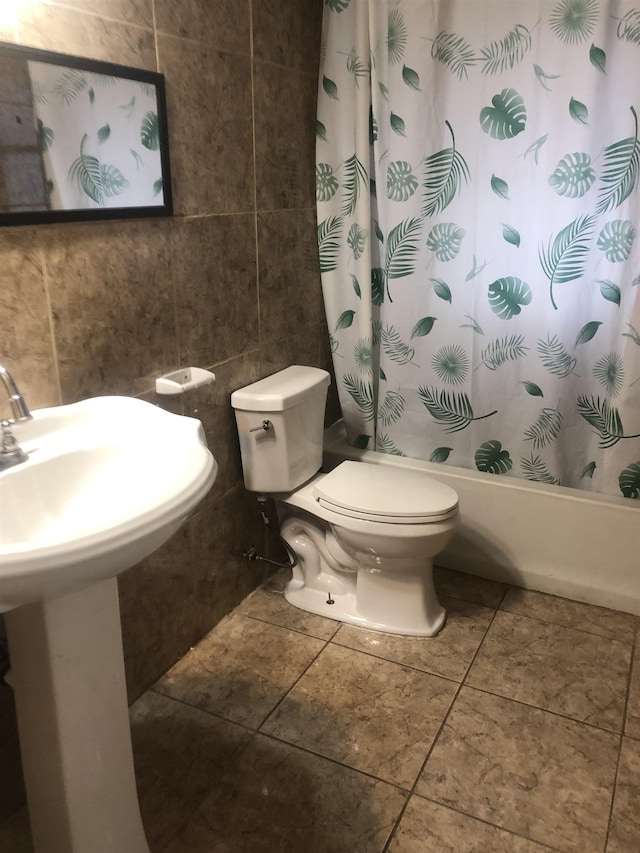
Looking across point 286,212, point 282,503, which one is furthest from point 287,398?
point 286,212

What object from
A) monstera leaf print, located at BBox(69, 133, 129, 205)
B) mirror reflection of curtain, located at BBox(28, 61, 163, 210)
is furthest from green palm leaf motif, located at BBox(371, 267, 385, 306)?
monstera leaf print, located at BBox(69, 133, 129, 205)

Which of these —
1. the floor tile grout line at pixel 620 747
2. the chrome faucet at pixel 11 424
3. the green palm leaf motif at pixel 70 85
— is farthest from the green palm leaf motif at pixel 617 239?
the chrome faucet at pixel 11 424

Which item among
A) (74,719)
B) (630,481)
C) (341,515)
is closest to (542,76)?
(630,481)

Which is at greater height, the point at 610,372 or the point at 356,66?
the point at 356,66

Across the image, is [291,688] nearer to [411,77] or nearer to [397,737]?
[397,737]

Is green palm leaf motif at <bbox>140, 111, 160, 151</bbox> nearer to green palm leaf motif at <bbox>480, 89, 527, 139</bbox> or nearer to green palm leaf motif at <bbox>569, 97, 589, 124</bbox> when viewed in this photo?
green palm leaf motif at <bbox>480, 89, 527, 139</bbox>

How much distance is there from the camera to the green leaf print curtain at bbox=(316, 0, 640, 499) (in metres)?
1.96

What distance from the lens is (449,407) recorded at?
241cm

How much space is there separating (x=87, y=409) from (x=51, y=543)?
0.57 m

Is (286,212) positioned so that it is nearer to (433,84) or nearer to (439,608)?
(433,84)

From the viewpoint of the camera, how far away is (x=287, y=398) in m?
2.06

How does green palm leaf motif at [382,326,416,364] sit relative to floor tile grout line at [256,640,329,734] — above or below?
above

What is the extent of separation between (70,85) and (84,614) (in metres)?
1.03

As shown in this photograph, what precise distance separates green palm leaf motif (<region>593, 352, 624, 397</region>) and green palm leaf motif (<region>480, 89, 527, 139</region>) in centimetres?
73
